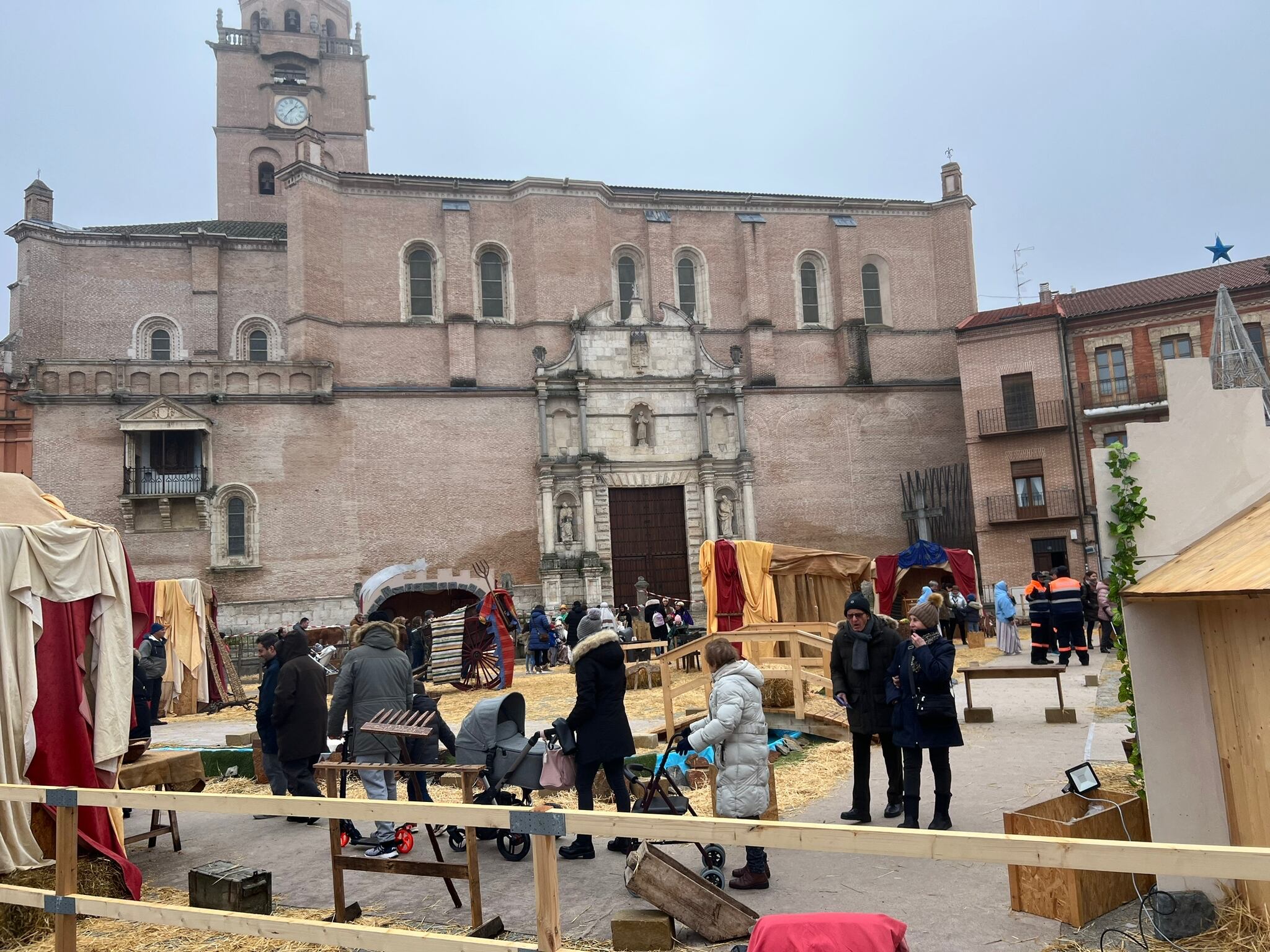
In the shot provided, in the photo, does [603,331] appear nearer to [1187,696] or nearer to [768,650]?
[768,650]

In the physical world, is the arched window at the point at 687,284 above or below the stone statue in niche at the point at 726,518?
above

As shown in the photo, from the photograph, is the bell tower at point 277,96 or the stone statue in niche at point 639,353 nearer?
the stone statue in niche at point 639,353

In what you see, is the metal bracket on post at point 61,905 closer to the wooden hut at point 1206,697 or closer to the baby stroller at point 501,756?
the baby stroller at point 501,756

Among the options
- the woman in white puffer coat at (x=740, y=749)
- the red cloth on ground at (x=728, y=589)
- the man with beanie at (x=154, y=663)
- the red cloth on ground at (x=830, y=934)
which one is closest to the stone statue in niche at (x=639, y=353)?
the red cloth on ground at (x=728, y=589)

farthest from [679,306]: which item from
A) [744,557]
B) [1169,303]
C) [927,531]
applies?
[744,557]

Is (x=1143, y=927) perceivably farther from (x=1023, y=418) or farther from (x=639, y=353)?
(x=1023, y=418)

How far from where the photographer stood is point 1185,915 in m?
4.64

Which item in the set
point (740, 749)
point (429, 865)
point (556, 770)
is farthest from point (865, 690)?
point (429, 865)

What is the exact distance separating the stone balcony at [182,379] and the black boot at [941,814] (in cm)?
2590

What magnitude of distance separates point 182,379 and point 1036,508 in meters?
26.4

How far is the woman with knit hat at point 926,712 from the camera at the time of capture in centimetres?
679

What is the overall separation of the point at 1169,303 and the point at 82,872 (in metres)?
32.6

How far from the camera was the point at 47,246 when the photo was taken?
1303 inches

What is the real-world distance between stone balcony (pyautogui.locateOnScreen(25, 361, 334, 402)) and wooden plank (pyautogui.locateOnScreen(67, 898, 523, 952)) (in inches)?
1030
